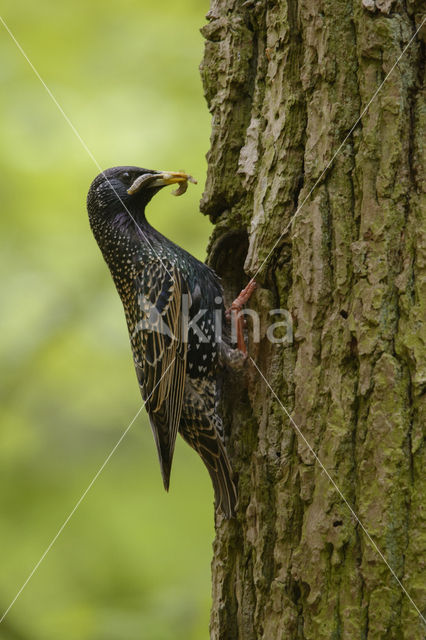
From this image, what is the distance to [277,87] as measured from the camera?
2.25 meters

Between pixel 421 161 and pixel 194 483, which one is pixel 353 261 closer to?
pixel 421 161

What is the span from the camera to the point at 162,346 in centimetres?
270

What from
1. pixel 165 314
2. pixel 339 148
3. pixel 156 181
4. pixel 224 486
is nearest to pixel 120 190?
pixel 156 181

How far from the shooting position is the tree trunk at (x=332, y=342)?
1.72m

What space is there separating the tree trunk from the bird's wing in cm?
34

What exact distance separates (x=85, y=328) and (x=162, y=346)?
1.01m

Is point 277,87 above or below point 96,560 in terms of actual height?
above

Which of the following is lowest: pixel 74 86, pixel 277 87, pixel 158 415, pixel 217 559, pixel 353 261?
pixel 217 559

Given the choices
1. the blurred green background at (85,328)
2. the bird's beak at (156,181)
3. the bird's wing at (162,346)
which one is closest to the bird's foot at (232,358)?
the bird's wing at (162,346)

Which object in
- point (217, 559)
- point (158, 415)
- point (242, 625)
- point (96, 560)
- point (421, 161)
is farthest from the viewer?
point (96, 560)

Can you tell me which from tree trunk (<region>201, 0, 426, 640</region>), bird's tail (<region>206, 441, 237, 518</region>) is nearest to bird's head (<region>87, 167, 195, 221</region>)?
tree trunk (<region>201, 0, 426, 640</region>)

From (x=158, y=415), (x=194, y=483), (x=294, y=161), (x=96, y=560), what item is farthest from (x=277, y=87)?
(x=96, y=560)

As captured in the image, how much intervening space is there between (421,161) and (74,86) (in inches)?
99.2

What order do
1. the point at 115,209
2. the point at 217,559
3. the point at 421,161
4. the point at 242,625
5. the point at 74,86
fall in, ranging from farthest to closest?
the point at 74,86, the point at 115,209, the point at 217,559, the point at 242,625, the point at 421,161
